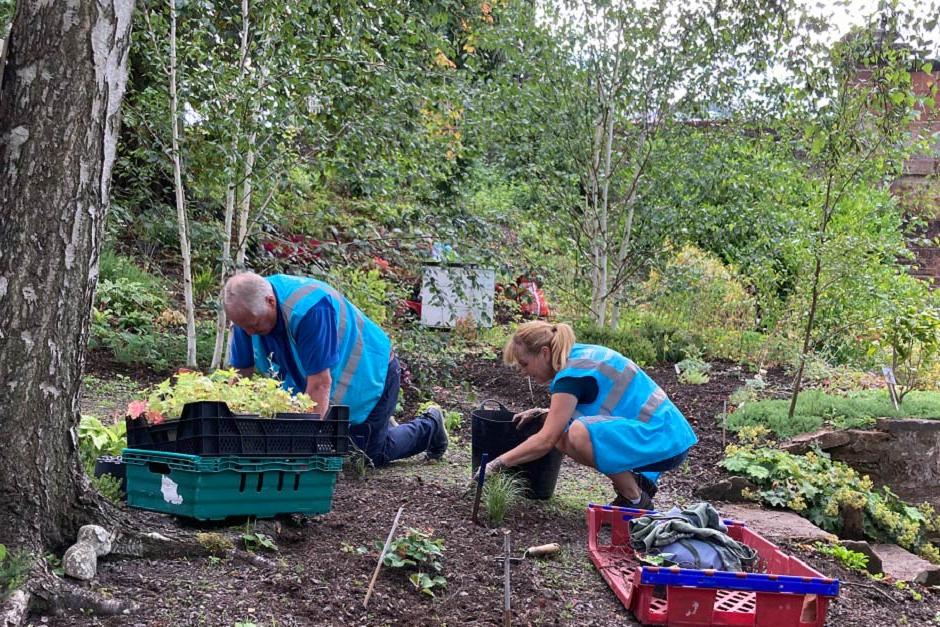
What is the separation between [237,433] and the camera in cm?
365

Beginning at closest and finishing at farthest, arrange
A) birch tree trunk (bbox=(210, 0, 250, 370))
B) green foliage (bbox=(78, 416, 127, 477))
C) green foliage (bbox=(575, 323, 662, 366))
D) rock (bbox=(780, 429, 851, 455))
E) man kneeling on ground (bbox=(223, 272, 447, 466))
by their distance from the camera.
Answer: green foliage (bbox=(78, 416, 127, 477))
man kneeling on ground (bbox=(223, 272, 447, 466))
birch tree trunk (bbox=(210, 0, 250, 370))
rock (bbox=(780, 429, 851, 455))
green foliage (bbox=(575, 323, 662, 366))

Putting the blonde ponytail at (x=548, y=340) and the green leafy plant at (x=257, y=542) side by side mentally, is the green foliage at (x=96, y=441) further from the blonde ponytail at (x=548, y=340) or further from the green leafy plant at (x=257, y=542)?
the blonde ponytail at (x=548, y=340)

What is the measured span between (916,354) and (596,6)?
497 cm

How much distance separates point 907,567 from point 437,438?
2943mm

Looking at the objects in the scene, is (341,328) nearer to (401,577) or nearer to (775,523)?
(401,577)

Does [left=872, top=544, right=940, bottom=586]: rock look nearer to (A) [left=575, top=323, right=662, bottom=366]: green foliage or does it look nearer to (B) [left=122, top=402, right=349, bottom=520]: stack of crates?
(B) [left=122, top=402, right=349, bottom=520]: stack of crates

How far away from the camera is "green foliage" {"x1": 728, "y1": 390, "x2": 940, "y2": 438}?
23.5 ft

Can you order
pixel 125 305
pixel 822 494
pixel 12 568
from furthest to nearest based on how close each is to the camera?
pixel 125 305, pixel 822 494, pixel 12 568

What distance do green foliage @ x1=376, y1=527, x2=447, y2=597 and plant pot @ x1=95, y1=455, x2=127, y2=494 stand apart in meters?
1.19

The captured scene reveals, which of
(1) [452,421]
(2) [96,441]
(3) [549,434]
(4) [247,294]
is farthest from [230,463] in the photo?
(1) [452,421]

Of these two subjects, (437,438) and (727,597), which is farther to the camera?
(437,438)

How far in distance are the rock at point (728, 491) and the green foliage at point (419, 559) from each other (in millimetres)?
2695

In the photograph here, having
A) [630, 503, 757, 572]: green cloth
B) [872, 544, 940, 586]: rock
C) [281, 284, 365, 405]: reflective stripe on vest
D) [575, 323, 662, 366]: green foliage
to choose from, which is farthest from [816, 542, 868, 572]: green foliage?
[575, 323, 662, 366]: green foliage

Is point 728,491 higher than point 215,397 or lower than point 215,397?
lower
